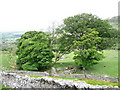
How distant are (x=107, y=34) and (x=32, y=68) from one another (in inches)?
611

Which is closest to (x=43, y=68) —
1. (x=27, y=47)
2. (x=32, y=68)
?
(x=32, y=68)

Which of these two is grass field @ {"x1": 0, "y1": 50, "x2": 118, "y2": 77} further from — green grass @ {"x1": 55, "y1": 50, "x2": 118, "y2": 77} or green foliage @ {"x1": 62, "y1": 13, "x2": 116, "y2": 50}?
green foliage @ {"x1": 62, "y1": 13, "x2": 116, "y2": 50}

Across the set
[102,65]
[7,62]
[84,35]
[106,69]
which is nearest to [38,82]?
[84,35]

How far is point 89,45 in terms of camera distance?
68.7ft

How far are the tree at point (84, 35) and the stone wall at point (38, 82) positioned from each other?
32.6 ft

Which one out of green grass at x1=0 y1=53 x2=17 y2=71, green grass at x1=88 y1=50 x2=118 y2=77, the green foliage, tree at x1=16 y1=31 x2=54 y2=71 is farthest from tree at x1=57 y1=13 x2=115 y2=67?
green grass at x1=0 y1=53 x2=17 y2=71

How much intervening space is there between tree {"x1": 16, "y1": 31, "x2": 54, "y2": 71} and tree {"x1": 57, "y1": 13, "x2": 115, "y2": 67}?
3212 mm

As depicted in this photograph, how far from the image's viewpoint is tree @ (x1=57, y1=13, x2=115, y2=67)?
70.0 feet

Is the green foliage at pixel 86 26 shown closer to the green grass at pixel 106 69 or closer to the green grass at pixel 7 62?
the green grass at pixel 106 69

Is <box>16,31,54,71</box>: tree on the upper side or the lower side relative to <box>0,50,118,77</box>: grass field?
upper

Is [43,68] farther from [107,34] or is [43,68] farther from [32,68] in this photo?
[107,34]

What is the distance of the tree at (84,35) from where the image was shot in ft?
70.0

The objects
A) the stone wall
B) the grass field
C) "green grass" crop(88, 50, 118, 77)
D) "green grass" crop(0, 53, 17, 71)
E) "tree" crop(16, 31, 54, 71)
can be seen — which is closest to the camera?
the stone wall

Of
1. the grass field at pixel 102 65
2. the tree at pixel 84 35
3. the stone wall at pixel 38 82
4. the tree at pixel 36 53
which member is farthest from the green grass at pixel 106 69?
the stone wall at pixel 38 82
